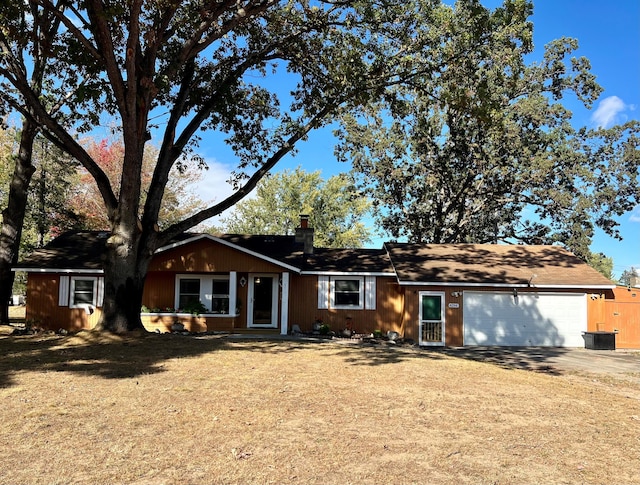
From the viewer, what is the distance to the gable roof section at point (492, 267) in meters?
18.7

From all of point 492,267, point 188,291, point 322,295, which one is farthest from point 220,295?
point 492,267

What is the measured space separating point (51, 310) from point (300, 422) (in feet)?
52.9

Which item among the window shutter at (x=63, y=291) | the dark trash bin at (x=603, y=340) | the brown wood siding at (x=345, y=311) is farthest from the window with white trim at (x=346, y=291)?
the window shutter at (x=63, y=291)

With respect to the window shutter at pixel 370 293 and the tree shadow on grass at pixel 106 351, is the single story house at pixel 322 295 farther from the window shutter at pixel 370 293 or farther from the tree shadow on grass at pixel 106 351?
the tree shadow on grass at pixel 106 351

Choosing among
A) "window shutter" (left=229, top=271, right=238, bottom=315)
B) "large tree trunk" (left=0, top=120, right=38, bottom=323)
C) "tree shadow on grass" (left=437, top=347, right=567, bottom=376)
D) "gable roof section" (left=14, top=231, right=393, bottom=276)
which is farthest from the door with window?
"large tree trunk" (left=0, top=120, right=38, bottom=323)

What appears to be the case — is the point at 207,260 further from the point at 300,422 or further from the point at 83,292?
the point at 300,422

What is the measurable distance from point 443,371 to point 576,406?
9.77 feet

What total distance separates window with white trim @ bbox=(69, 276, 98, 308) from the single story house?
0.13ft

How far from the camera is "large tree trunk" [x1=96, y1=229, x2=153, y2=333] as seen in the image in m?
13.5

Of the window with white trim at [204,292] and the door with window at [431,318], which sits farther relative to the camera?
the window with white trim at [204,292]

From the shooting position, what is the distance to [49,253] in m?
19.6

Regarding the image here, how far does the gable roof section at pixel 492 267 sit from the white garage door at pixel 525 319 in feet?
1.86

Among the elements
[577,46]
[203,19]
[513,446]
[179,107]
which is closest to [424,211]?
[577,46]

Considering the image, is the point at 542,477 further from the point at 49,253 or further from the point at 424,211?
the point at 424,211
